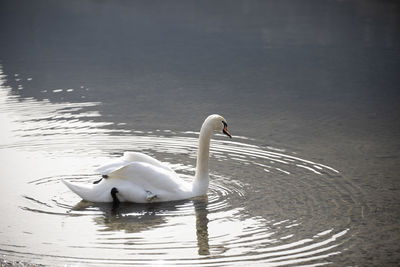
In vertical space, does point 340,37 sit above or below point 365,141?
above

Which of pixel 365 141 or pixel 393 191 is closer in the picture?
pixel 393 191

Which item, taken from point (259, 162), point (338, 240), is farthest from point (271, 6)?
point (338, 240)

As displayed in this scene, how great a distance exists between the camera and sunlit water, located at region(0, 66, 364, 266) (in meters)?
6.52

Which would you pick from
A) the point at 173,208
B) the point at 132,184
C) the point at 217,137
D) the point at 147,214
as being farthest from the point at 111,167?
the point at 217,137

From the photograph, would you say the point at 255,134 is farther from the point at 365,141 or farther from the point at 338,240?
the point at 338,240

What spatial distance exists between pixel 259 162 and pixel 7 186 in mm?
2929

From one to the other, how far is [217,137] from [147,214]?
9.65 feet

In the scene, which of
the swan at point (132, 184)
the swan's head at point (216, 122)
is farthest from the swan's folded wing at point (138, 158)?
the swan's head at point (216, 122)

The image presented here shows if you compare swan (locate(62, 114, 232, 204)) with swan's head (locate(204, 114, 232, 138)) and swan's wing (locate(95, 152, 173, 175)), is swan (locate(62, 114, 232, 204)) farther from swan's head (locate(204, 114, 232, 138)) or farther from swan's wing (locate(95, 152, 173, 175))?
swan's head (locate(204, 114, 232, 138))

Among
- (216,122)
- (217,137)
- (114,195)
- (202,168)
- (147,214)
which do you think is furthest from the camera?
(217,137)

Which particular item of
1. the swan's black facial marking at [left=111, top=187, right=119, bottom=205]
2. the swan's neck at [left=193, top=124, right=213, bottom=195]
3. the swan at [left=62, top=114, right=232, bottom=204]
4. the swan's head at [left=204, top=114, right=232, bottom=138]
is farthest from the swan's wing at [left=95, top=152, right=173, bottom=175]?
the swan's head at [left=204, top=114, right=232, bottom=138]

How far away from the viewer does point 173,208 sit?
25.3ft

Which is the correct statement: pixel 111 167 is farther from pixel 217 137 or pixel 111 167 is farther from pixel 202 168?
pixel 217 137

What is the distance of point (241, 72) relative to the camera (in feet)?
49.9
